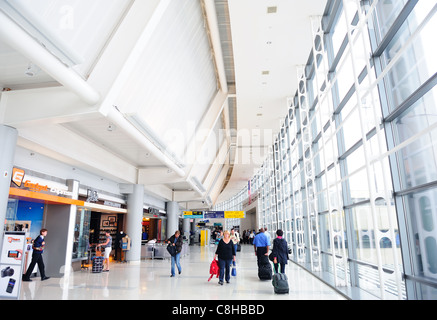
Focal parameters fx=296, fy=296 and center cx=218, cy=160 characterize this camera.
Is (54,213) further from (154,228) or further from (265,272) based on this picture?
(154,228)

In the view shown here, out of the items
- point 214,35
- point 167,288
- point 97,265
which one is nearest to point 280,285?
point 167,288

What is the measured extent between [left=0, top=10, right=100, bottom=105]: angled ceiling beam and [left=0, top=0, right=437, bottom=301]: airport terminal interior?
0.08 ft

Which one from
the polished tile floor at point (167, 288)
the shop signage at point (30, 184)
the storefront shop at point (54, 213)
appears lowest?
the polished tile floor at point (167, 288)

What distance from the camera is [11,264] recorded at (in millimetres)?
6414

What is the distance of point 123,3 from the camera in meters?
6.18

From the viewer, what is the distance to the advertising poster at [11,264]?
244 inches

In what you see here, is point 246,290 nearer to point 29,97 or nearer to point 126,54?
point 126,54

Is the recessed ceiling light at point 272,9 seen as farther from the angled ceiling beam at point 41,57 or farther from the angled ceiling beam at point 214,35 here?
the angled ceiling beam at point 41,57

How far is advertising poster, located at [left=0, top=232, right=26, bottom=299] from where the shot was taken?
620 cm

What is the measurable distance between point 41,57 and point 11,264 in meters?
4.64

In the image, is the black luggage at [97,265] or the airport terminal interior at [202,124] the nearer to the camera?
the airport terminal interior at [202,124]

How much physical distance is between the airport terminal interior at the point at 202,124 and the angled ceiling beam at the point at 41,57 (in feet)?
0.08

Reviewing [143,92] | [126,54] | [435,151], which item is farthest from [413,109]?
[143,92]

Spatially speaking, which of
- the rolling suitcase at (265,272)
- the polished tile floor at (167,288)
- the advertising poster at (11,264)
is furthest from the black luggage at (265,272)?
the advertising poster at (11,264)
